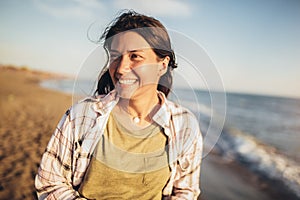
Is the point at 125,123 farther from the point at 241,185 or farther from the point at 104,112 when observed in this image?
the point at 241,185

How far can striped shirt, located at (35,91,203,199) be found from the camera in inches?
59.3

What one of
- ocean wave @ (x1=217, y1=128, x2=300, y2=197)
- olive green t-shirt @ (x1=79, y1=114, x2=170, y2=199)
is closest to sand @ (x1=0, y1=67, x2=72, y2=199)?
olive green t-shirt @ (x1=79, y1=114, x2=170, y2=199)

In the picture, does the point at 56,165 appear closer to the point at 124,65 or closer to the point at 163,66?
the point at 124,65

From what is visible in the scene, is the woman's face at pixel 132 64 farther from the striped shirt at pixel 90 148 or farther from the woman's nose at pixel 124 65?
the striped shirt at pixel 90 148

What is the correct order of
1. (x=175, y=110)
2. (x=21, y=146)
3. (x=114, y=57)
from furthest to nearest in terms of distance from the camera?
1. (x=21, y=146)
2. (x=175, y=110)
3. (x=114, y=57)

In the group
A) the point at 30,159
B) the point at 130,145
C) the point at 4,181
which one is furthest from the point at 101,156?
the point at 30,159

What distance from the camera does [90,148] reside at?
4.93ft

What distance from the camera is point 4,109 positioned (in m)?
8.85

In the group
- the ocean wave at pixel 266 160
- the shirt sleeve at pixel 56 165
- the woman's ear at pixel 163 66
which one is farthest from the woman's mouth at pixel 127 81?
the ocean wave at pixel 266 160

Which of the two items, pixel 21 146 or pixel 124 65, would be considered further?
pixel 21 146

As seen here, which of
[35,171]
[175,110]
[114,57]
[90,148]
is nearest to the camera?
[90,148]

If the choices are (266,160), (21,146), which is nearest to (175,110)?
(21,146)

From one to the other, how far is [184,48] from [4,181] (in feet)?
10.8

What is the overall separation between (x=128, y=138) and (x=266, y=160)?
537 cm
